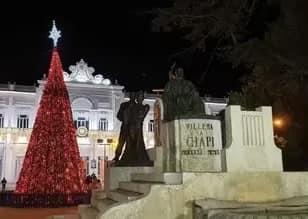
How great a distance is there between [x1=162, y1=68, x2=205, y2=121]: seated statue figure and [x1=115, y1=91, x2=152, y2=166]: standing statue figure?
1857 mm

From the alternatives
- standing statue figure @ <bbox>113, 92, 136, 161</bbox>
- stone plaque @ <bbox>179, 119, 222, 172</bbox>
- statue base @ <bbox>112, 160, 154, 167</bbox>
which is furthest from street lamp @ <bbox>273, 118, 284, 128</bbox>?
stone plaque @ <bbox>179, 119, 222, 172</bbox>

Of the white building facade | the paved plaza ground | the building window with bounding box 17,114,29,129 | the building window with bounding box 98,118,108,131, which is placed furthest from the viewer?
the building window with bounding box 98,118,108,131

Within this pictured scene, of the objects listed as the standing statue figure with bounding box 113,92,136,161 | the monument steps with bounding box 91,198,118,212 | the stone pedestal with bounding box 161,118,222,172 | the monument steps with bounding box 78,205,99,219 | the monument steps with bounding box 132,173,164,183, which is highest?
the standing statue figure with bounding box 113,92,136,161

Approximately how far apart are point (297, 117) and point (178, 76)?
27.9 ft

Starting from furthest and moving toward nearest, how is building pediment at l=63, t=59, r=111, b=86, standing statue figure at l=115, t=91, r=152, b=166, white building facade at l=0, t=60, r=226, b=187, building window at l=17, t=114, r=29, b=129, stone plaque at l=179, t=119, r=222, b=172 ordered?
building pediment at l=63, t=59, r=111, b=86 → building window at l=17, t=114, r=29, b=129 → white building facade at l=0, t=60, r=226, b=187 → standing statue figure at l=115, t=91, r=152, b=166 → stone plaque at l=179, t=119, r=222, b=172

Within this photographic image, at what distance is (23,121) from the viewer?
116ft

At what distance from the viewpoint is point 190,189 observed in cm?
616

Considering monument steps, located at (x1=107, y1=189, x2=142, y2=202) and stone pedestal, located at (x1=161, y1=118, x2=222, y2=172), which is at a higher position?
stone pedestal, located at (x1=161, y1=118, x2=222, y2=172)

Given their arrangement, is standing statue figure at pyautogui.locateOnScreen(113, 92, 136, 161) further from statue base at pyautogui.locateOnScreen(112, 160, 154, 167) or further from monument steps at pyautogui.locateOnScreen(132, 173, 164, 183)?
monument steps at pyautogui.locateOnScreen(132, 173, 164, 183)

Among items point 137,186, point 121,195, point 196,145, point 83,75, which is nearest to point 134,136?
point 121,195

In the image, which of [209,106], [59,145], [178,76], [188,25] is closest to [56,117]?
[59,145]

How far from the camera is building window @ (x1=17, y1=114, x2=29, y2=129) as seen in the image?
35.1 metres

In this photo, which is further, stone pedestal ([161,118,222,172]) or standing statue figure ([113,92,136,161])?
standing statue figure ([113,92,136,161])

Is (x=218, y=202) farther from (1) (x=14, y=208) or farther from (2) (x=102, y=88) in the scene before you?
(2) (x=102, y=88)
